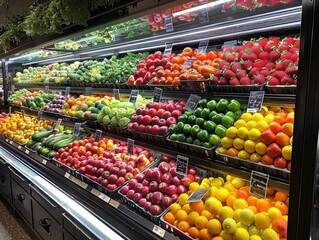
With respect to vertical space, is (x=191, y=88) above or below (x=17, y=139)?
above

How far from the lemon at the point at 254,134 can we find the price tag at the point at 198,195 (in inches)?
16.0

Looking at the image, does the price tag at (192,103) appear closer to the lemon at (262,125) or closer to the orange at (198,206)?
the lemon at (262,125)

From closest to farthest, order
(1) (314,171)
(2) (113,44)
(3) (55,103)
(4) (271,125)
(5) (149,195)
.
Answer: (1) (314,171), (4) (271,125), (5) (149,195), (2) (113,44), (3) (55,103)

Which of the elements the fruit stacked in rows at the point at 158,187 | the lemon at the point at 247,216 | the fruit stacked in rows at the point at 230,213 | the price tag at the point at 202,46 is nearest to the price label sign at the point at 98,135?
the fruit stacked in rows at the point at 158,187

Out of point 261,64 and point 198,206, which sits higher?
point 261,64

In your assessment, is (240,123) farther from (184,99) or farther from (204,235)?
(184,99)

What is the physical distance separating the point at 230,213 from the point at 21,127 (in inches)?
151

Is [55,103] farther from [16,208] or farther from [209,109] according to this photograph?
[209,109]

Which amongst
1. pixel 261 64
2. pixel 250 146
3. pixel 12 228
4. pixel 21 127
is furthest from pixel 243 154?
pixel 21 127

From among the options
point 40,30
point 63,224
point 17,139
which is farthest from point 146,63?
point 17,139

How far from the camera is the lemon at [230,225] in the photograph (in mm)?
1512

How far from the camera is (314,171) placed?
1001 mm

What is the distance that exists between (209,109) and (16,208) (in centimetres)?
307

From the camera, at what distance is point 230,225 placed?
1.51 meters
